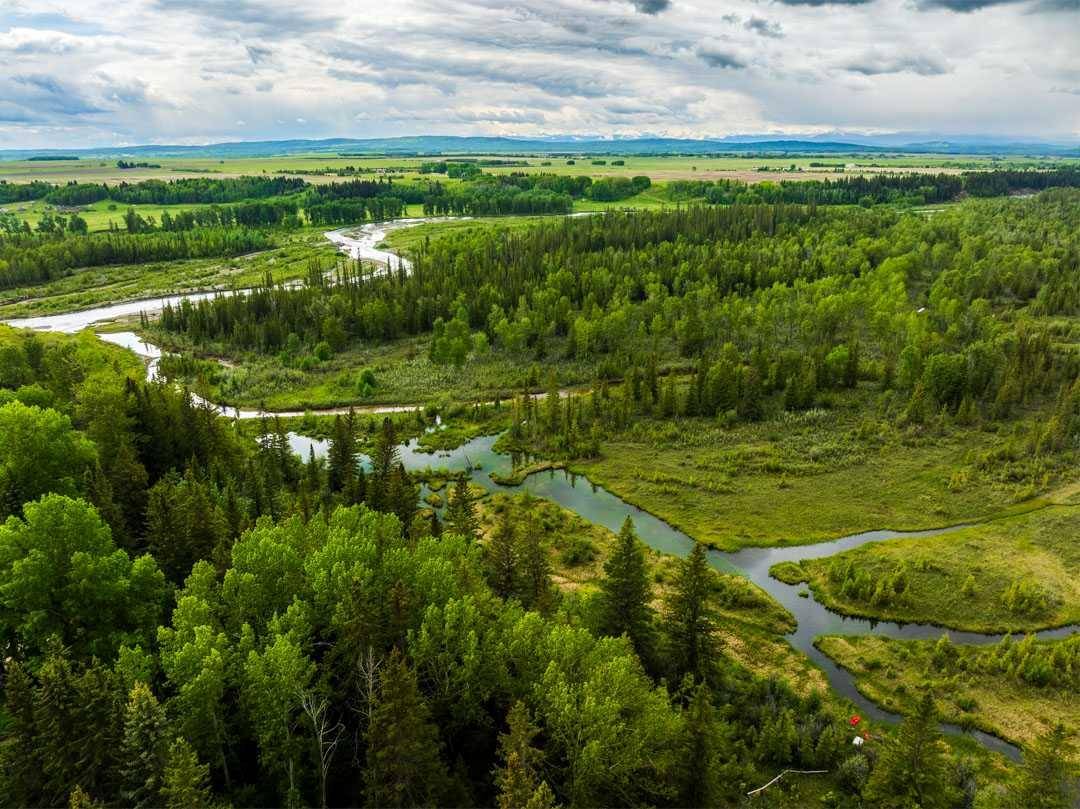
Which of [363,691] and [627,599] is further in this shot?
[627,599]

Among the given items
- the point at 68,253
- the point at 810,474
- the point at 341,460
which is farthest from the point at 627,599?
the point at 68,253

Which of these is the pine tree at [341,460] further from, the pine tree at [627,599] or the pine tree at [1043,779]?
the pine tree at [1043,779]

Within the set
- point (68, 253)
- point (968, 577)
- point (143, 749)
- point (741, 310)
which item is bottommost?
point (968, 577)

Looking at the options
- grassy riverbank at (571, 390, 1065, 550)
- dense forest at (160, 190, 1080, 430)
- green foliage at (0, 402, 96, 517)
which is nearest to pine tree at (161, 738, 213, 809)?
green foliage at (0, 402, 96, 517)

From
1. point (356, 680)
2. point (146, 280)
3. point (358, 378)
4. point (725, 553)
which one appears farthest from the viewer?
point (146, 280)

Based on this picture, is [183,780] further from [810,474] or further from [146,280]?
[146,280]

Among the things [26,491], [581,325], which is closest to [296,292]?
[581,325]

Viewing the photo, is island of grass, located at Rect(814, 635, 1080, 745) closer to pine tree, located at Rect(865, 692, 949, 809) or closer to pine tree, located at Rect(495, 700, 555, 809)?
pine tree, located at Rect(865, 692, 949, 809)
